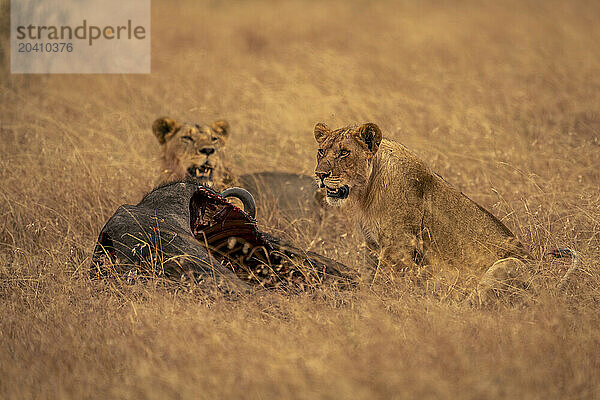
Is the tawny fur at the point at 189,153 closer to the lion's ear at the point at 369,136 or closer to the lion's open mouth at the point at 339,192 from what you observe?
the lion's open mouth at the point at 339,192

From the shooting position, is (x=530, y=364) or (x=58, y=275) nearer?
(x=530, y=364)

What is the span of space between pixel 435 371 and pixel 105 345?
1.84m

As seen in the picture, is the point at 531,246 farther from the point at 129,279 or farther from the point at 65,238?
the point at 65,238

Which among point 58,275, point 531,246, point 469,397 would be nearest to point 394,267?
point 531,246

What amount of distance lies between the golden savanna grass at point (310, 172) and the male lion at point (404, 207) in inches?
9.0

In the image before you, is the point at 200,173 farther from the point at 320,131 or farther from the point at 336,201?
the point at 336,201

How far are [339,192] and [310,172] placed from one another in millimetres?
3283

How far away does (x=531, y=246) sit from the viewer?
618 centimetres
